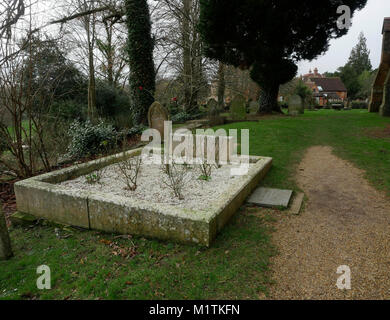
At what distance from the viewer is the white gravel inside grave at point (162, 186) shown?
13.8 feet

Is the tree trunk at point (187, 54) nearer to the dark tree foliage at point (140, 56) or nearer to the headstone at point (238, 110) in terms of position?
the headstone at point (238, 110)

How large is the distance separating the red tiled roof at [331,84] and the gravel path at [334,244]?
6103 centimetres

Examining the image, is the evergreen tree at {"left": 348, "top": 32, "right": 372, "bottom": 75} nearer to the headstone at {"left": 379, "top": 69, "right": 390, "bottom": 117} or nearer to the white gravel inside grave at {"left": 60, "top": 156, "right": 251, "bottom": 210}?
the headstone at {"left": 379, "top": 69, "right": 390, "bottom": 117}

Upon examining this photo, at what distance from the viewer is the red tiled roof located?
57.3 m

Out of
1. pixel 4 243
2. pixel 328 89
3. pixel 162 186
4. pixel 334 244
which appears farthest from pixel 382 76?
pixel 328 89

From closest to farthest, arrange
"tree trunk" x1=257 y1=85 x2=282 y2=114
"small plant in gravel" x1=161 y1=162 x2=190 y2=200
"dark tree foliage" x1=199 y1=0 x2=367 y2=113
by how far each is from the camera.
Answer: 1. "small plant in gravel" x1=161 y1=162 x2=190 y2=200
2. "dark tree foliage" x1=199 y1=0 x2=367 y2=113
3. "tree trunk" x1=257 y1=85 x2=282 y2=114

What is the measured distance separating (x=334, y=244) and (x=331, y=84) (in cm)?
6517

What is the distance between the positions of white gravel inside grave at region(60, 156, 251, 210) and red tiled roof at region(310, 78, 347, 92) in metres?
61.7

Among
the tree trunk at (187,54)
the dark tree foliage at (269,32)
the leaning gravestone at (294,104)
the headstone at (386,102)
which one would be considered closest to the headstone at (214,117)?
the tree trunk at (187,54)

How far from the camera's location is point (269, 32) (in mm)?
14133

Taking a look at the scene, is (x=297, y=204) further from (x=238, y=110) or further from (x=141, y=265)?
(x=238, y=110)

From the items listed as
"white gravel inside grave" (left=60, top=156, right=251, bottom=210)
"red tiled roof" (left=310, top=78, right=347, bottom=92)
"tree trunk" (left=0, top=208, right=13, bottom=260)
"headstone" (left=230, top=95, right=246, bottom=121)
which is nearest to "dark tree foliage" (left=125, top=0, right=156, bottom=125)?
"headstone" (left=230, top=95, right=246, bottom=121)
